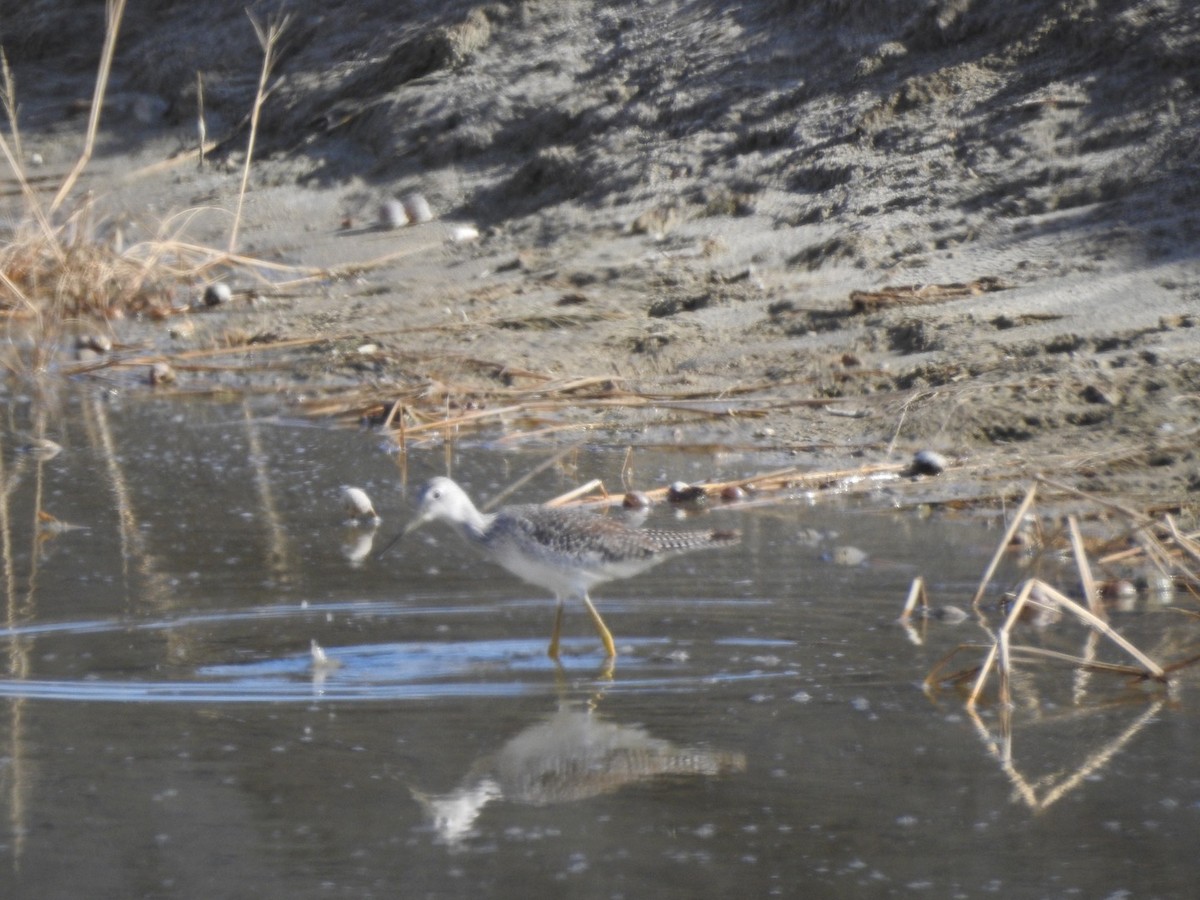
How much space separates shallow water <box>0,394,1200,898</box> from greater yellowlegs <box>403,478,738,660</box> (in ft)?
0.41

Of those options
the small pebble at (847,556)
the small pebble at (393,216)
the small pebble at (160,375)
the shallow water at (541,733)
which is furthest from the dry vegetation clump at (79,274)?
the small pebble at (847,556)

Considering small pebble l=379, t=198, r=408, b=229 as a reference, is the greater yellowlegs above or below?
below

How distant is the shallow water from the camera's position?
10.9 feet

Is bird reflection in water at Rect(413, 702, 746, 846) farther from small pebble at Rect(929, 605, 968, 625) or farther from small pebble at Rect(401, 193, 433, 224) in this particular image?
small pebble at Rect(401, 193, 433, 224)

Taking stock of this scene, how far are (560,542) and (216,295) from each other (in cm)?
614

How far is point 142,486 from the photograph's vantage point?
23.7ft

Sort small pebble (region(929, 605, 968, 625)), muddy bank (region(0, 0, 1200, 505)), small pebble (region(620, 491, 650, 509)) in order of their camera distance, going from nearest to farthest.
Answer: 1. small pebble (region(929, 605, 968, 625))
2. small pebble (region(620, 491, 650, 509))
3. muddy bank (region(0, 0, 1200, 505))

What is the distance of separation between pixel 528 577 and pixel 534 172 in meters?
6.56

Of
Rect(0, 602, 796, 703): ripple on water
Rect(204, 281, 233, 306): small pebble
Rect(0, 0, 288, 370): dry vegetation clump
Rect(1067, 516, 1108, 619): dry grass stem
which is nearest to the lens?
Rect(0, 602, 796, 703): ripple on water

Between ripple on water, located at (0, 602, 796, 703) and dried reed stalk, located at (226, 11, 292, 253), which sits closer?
ripple on water, located at (0, 602, 796, 703)

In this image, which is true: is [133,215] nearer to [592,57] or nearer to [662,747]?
[592,57]

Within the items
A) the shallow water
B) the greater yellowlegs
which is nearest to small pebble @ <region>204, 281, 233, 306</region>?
the shallow water

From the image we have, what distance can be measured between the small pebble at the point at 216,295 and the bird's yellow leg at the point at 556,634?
19.8ft

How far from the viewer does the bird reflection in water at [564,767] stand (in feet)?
12.0
